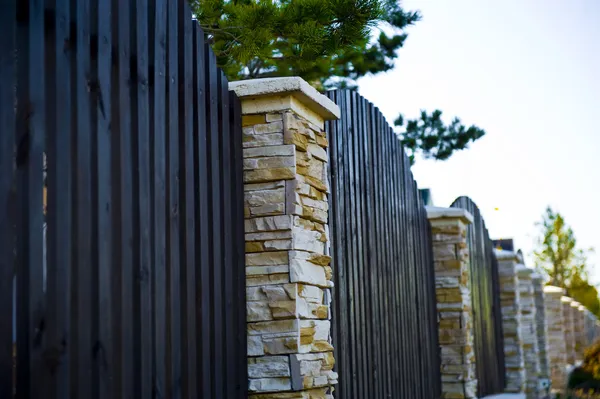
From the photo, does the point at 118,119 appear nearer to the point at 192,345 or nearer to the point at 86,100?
the point at 86,100

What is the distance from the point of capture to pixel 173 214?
429 cm

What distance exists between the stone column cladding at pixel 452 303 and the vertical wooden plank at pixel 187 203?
5978 millimetres

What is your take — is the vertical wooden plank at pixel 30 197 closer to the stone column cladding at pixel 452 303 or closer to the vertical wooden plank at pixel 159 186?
the vertical wooden plank at pixel 159 186

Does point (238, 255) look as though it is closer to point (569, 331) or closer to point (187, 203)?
point (187, 203)

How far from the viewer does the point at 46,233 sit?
11.1ft

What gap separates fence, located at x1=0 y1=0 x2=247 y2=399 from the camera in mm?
3283

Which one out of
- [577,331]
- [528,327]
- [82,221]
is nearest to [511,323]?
[528,327]

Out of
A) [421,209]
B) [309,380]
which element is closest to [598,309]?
[421,209]

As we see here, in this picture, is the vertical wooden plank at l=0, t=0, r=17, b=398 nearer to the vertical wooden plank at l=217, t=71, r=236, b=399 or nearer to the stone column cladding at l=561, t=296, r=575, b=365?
the vertical wooden plank at l=217, t=71, r=236, b=399

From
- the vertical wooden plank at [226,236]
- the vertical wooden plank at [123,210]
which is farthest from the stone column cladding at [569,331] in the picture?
the vertical wooden plank at [123,210]

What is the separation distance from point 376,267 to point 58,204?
445 centimetres

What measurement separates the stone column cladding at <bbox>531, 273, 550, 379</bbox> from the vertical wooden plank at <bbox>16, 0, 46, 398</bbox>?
15.8m

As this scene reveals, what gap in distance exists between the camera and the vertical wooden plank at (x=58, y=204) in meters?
3.36

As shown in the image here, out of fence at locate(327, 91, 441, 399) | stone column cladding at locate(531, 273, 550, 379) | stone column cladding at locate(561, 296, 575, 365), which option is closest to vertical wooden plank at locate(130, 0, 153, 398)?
fence at locate(327, 91, 441, 399)
